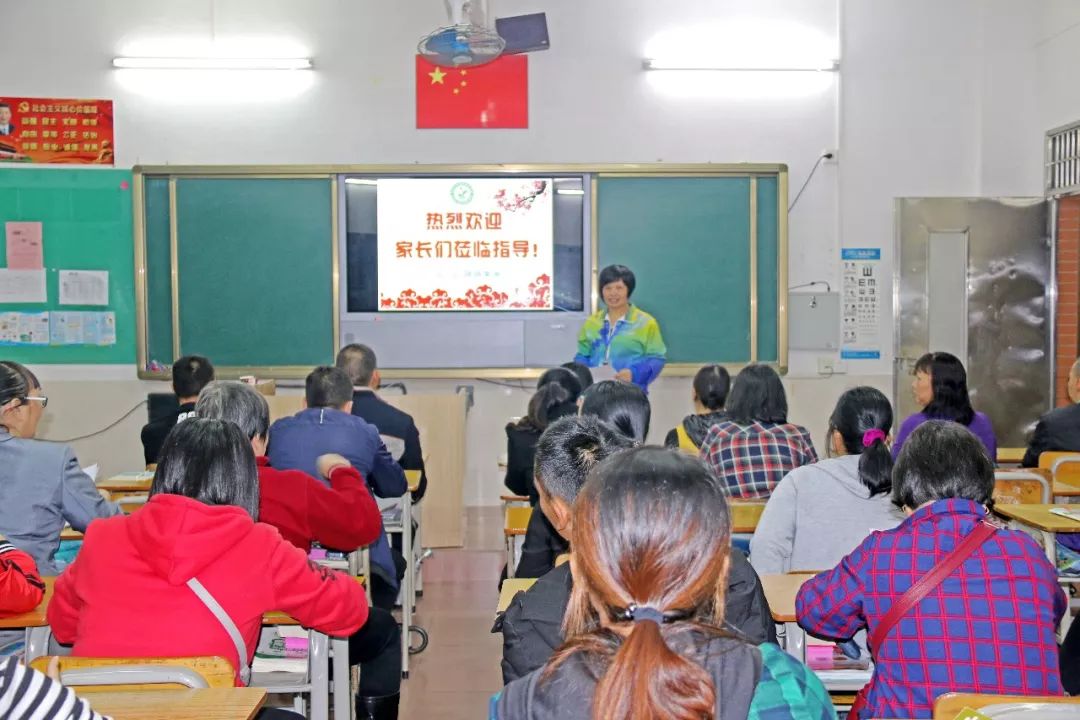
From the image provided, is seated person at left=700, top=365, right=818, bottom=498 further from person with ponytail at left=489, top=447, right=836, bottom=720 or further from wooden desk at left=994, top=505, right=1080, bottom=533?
person with ponytail at left=489, top=447, right=836, bottom=720

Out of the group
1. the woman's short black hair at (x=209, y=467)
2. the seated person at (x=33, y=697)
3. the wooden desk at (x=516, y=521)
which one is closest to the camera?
the seated person at (x=33, y=697)

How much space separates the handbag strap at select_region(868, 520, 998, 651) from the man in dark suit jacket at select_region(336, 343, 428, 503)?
8.96ft

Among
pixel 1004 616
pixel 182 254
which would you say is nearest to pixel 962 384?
pixel 1004 616

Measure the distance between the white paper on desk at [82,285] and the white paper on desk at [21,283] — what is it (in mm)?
134

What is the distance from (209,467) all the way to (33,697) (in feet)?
2.78

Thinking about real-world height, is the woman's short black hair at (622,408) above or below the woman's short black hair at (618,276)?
below

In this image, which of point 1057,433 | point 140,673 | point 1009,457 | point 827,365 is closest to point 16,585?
point 140,673

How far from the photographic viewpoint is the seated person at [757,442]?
3.33 meters

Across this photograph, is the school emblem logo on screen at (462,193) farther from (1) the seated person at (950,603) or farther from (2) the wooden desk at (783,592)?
(1) the seated person at (950,603)

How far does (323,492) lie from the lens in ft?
9.40

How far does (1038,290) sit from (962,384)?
3065 mm

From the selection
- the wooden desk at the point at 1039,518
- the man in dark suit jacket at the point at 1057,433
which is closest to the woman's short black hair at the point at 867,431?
the wooden desk at the point at 1039,518

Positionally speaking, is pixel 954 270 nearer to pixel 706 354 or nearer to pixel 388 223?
pixel 706 354

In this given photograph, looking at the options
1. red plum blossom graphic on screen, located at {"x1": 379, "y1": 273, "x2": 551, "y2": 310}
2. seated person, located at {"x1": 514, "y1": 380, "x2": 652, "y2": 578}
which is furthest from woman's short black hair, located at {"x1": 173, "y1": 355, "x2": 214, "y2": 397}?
red plum blossom graphic on screen, located at {"x1": 379, "y1": 273, "x2": 551, "y2": 310}
